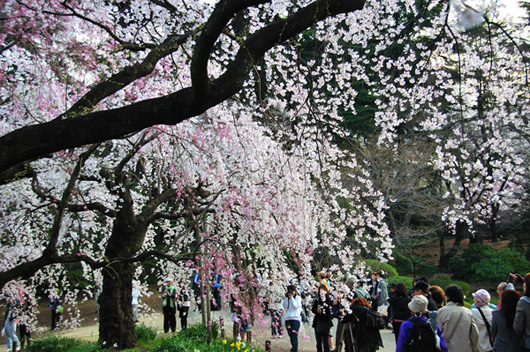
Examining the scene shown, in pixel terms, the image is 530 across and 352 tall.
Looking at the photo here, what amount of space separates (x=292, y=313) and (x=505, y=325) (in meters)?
3.73

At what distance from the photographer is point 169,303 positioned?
34.9 ft

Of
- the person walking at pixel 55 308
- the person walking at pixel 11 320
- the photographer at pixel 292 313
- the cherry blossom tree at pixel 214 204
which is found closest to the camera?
the cherry blossom tree at pixel 214 204

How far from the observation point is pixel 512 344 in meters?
4.35

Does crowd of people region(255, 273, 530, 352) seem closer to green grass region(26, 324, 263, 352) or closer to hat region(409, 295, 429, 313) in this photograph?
hat region(409, 295, 429, 313)

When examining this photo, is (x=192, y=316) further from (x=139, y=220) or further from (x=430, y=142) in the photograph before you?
(x=430, y=142)

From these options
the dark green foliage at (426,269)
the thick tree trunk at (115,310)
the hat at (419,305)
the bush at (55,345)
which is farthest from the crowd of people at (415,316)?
the dark green foliage at (426,269)

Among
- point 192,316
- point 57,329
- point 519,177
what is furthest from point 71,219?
point 519,177

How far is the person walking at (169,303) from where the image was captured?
404 inches

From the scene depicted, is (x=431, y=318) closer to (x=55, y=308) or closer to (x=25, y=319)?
(x=25, y=319)

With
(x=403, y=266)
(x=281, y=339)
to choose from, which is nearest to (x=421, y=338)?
(x=281, y=339)

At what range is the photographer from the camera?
735 centimetres

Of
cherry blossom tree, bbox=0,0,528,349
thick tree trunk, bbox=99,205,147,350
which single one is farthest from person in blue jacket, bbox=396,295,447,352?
thick tree trunk, bbox=99,205,147,350

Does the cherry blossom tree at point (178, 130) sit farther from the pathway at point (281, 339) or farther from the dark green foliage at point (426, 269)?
the dark green foliage at point (426, 269)

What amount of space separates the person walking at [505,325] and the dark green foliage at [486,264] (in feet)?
41.4
